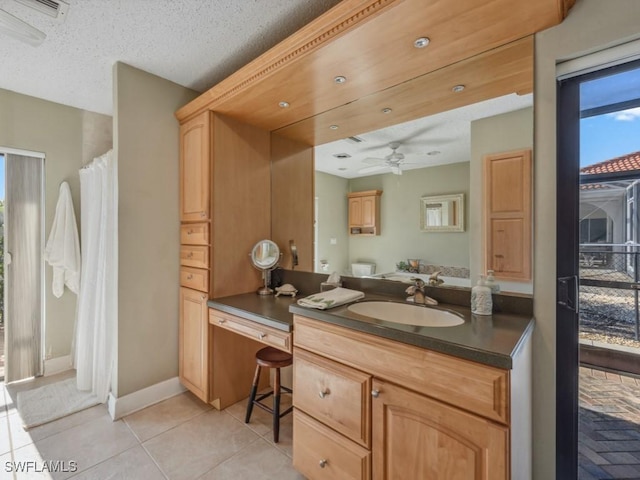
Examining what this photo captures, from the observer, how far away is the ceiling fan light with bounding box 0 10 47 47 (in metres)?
1.27

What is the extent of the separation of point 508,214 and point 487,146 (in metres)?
0.37

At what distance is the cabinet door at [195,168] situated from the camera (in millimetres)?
2059

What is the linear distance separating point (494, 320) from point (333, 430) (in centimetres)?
84

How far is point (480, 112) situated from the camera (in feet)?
5.06

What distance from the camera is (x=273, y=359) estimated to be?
6.04ft

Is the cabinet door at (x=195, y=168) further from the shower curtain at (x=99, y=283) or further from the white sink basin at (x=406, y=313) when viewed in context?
the white sink basin at (x=406, y=313)

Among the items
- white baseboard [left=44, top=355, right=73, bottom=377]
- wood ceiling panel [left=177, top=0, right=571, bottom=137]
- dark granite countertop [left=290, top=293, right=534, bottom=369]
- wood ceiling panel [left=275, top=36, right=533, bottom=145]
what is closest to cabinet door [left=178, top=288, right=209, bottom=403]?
dark granite countertop [left=290, top=293, right=534, bottom=369]

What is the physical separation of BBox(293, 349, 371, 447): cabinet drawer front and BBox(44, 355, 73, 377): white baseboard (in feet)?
8.32

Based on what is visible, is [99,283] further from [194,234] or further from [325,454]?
[325,454]

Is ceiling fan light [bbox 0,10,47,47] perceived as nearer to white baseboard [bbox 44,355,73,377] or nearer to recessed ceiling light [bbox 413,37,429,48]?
recessed ceiling light [bbox 413,37,429,48]

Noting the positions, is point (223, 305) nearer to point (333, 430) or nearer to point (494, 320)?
point (333, 430)

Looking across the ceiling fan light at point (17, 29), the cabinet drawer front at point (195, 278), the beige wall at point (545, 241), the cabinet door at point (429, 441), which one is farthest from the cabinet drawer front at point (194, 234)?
the beige wall at point (545, 241)

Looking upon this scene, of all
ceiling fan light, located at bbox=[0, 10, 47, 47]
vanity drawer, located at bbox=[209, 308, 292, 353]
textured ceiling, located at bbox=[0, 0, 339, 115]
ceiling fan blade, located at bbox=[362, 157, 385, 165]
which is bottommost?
vanity drawer, located at bbox=[209, 308, 292, 353]

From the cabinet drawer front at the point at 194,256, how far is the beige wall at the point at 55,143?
124 cm
